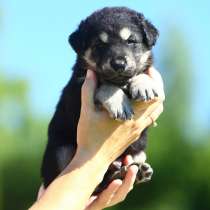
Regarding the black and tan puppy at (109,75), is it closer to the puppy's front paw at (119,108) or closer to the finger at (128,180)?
the puppy's front paw at (119,108)

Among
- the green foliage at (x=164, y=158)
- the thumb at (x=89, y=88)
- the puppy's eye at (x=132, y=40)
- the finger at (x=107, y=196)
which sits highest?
the puppy's eye at (x=132, y=40)

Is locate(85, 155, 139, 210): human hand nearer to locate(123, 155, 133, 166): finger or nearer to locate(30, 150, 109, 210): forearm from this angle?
locate(123, 155, 133, 166): finger

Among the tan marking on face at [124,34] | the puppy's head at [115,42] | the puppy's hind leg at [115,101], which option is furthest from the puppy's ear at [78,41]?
the puppy's hind leg at [115,101]

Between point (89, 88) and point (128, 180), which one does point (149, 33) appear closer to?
point (89, 88)

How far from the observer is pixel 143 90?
542cm

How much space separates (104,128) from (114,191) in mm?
555

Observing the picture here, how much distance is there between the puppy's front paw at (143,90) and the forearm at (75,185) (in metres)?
0.50

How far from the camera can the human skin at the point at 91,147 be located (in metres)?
4.98

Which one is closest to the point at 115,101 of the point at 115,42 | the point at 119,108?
the point at 119,108

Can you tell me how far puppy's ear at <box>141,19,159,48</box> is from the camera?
235 inches

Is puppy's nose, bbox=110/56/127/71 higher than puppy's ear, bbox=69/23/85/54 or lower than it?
lower

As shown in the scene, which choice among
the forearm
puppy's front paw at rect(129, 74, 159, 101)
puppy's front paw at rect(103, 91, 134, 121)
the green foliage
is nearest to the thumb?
puppy's front paw at rect(103, 91, 134, 121)

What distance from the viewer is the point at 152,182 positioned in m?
20.2

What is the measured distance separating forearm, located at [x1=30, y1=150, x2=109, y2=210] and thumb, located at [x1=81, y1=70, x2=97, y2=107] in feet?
1.25
